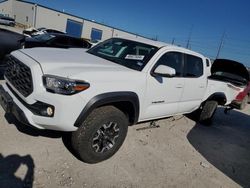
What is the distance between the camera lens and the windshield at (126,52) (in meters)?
4.06

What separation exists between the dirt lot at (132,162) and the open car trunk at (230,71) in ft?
10.0

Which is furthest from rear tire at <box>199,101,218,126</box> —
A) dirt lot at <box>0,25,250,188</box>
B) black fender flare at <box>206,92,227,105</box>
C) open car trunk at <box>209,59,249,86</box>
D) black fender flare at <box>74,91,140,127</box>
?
black fender flare at <box>74,91,140,127</box>

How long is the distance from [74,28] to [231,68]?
4076 centimetres

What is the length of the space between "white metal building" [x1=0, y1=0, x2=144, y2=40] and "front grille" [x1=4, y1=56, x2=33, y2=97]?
114 feet

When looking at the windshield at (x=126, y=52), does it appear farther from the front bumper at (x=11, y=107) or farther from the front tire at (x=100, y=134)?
the front bumper at (x=11, y=107)

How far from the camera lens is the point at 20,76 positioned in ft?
11.0

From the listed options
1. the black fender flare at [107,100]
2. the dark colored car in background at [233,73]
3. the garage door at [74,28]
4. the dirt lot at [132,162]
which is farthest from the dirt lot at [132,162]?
the garage door at [74,28]

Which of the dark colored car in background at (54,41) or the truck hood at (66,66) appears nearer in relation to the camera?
the truck hood at (66,66)

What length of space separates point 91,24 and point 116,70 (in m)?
45.6

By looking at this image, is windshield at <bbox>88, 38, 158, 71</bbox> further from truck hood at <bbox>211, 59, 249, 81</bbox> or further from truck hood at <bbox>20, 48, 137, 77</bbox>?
truck hood at <bbox>211, 59, 249, 81</bbox>

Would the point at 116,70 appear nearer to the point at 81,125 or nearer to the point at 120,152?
the point at 81,125

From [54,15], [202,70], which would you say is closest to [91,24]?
[54,15]

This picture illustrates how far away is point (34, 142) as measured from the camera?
12.5ft

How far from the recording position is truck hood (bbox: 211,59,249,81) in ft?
26.3
